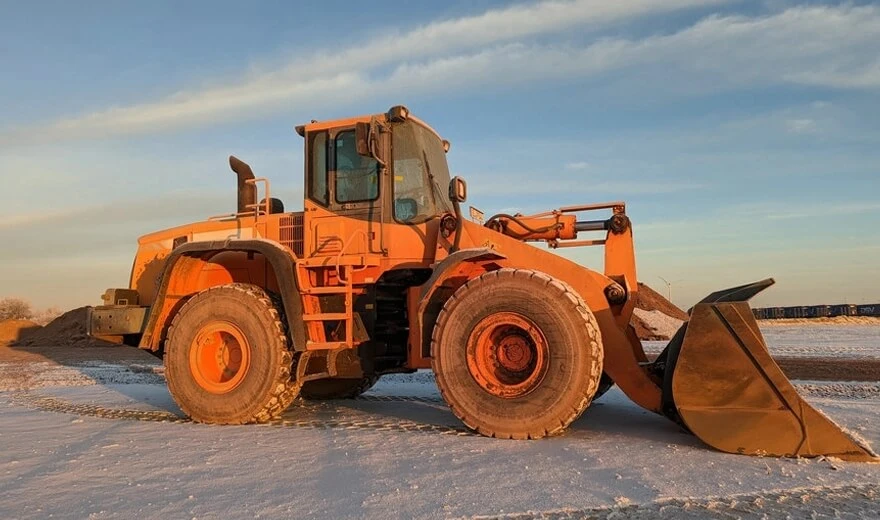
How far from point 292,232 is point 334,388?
87.6 inches

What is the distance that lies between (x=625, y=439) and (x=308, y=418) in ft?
10.3

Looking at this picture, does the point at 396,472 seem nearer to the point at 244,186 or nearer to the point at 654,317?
the point at 244,186

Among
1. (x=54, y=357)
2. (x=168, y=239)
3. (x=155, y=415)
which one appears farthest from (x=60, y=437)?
(x=54, y=357)

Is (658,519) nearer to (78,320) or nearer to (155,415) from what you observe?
(155,415)

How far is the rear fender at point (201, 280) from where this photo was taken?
20.2ft

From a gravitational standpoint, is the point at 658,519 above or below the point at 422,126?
below

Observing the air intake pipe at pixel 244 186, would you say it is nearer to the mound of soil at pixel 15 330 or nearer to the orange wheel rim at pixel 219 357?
the orange wheel rim at pixel 219 357

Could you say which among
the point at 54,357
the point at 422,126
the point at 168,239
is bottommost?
the point at 54,357

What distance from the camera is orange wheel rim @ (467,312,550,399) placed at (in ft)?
17.3

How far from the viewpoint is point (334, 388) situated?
805 centimetres

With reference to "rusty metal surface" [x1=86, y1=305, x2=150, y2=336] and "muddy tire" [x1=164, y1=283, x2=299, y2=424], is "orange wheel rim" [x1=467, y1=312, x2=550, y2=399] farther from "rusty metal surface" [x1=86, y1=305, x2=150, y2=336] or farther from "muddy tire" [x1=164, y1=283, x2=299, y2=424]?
"rusty metal surface" [x1=86, y1=305, x2=150, y2=336]

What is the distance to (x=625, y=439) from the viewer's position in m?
5.18

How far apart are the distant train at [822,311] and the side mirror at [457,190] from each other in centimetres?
3333

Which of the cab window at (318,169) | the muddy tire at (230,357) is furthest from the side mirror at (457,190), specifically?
the muddy tire at (230,357)
